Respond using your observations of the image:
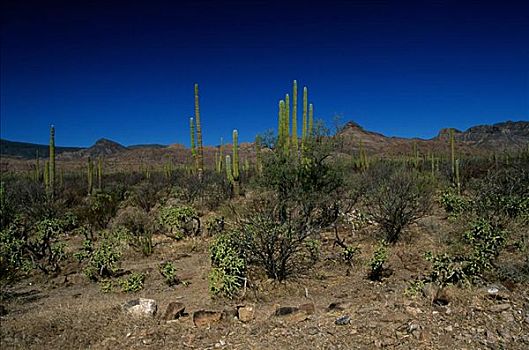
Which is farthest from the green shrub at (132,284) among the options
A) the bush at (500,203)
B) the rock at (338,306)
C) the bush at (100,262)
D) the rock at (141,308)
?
the bush at (500,203)

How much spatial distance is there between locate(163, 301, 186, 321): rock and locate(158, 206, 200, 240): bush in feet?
16.8

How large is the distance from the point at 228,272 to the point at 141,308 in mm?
1402

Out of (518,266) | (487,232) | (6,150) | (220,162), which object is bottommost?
(518,266)

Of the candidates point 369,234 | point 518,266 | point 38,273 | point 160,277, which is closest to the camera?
point 518,266

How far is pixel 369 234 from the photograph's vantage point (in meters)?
9.33

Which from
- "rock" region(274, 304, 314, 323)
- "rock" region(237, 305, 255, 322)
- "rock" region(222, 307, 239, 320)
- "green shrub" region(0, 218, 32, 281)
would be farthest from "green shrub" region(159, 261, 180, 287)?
"green shrub" region(0, 218, 32, 281)

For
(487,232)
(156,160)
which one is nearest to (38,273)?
(487,232)

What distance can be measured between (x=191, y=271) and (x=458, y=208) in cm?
730

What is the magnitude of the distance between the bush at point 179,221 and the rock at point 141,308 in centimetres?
493

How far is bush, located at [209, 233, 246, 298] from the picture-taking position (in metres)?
5.60

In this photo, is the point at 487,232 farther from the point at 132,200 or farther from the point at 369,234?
the point at 132,200

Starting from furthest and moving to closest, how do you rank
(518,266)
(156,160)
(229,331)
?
(156,160) < (518,266) < (229,331)

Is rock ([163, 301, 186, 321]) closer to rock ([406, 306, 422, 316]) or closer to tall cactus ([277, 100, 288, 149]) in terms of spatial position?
rock ([406, 306, 422, 316])

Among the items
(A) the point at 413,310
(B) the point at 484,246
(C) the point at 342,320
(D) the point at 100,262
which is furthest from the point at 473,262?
(D) the point at 100,262
